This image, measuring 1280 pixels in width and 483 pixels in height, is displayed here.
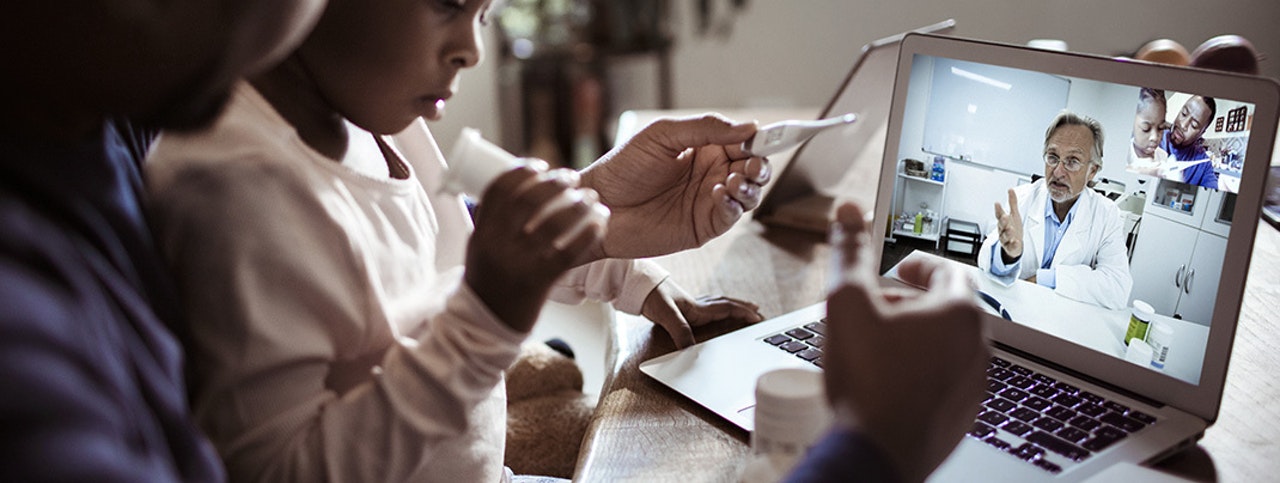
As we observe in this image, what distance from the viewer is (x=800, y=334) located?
0.96 m

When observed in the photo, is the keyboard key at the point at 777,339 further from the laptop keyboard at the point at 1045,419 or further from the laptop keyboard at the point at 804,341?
the laptop keyboard at the point at 1045,419

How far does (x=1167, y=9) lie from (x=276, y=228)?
2671mm

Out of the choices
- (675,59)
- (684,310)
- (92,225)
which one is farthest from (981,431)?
(675,59)

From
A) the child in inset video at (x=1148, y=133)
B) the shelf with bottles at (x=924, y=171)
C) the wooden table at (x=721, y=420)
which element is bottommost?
the wooden table at (x=721, y=420)

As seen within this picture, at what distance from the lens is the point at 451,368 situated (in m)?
0.59

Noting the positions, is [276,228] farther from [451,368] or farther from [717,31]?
[717,31]

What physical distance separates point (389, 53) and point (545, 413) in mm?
515

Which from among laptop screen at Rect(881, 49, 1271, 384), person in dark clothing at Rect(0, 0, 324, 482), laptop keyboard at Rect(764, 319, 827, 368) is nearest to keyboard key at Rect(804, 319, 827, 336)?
laptop keyboard at Rect(764, 319, 827, 368)

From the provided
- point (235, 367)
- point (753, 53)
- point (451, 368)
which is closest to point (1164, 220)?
point (451, 368)

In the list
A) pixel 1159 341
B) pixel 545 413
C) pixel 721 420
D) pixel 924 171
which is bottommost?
pixel 545 413

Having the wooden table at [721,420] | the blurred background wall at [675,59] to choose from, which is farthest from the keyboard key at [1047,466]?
the blurred background wall at [675,59]

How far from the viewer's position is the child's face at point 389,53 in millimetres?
649

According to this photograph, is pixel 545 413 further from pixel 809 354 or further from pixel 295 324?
pixel 295 324

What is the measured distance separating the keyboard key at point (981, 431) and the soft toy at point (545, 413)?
0.43 meters
